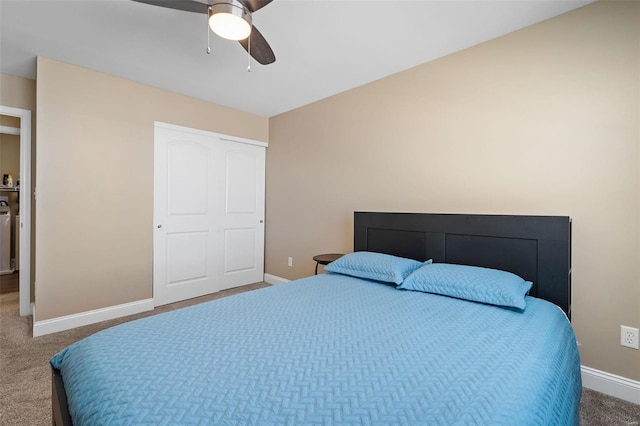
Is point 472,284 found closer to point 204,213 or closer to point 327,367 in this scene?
point 327,367

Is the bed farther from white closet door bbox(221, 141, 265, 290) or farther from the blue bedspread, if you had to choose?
white closet door bbox(221, 141, 265, 290)

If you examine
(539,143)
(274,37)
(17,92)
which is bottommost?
(539,143)

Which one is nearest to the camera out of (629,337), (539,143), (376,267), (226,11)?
(226,11)

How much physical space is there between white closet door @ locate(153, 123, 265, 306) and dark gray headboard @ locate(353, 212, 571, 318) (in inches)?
78.7

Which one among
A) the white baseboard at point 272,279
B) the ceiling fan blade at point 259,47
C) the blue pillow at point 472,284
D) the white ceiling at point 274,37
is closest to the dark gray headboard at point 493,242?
the blue pillow at point 472,284

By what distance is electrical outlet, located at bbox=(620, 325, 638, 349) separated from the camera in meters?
1.70

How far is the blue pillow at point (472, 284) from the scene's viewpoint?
5.29 feet

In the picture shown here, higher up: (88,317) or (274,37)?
(274,37)

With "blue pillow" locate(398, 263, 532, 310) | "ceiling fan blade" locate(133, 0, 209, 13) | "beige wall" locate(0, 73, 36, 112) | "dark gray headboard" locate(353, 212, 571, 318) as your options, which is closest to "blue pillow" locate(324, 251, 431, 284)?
"blue pillow" locate(398, 263, 532, 310)

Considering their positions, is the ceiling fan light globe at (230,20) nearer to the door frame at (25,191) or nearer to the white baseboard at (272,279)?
the door frame at (25,191)

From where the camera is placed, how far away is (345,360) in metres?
1.04

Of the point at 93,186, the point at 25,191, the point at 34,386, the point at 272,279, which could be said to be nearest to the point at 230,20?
the point at 93,186

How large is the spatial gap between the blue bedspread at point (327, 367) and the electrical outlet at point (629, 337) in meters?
0.53

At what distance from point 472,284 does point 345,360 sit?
1.07 metres
